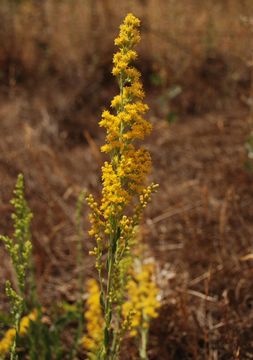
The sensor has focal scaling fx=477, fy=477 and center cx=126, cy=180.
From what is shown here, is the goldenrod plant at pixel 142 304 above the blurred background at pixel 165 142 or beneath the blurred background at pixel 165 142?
beneath

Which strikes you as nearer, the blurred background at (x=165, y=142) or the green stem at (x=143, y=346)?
the green stem at (x=143, y=346)

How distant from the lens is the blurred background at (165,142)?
2283 millimetres

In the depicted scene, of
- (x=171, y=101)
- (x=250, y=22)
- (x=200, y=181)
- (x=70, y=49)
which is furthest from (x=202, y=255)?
(x=70, y=49)

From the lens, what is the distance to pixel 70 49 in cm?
501

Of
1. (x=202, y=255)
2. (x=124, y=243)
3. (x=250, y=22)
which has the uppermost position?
(x=250, y=22)

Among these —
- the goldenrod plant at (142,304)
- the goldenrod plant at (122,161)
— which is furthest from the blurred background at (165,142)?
the goldenrod plant at (122,161)

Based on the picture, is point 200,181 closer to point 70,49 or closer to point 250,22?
point 250,22

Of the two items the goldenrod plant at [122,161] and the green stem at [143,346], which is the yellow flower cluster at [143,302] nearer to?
the green stem at [143,346]

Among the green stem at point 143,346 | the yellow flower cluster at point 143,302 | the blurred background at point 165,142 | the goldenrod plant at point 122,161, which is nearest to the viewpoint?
the goldenrod plant at point 122,161

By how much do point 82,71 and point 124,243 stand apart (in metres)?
3.80

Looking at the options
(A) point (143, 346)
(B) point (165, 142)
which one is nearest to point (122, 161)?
(A) point (143, 346)

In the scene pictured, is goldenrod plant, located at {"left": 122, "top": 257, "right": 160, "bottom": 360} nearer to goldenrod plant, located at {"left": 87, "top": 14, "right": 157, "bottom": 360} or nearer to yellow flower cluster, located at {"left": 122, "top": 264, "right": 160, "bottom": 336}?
yellow flower cluster, located at {"left": 122, "top": 264, "right": 160, "bottom": 336}

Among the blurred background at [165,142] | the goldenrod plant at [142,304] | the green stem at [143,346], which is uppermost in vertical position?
the blurred background at [165,142]

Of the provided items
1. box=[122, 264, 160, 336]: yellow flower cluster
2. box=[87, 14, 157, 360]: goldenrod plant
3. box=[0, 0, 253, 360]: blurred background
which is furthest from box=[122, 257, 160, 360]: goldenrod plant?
box=[87, 14, 157, 360]: goldenrod plant
